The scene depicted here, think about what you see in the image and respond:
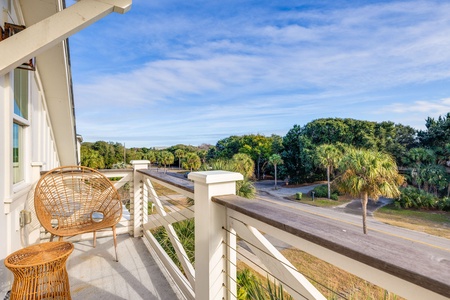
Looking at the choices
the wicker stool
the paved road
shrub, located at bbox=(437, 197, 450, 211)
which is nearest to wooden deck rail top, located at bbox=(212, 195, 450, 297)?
the wicker stool

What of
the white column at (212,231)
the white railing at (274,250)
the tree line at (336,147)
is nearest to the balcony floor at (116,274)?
the white railing at (274,250)

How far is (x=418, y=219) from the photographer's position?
14953 millimetres

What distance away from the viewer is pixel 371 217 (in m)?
15.4

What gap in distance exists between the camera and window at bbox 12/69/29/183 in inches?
94.3

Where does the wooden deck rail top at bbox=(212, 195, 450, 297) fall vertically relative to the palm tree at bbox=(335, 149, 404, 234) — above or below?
above

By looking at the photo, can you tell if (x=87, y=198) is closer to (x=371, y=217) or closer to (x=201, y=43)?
(x=201, y=43)

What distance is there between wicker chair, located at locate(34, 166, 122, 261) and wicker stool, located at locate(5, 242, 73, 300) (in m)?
0.65

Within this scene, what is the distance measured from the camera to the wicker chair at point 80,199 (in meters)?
2.44

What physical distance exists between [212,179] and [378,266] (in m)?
0.83

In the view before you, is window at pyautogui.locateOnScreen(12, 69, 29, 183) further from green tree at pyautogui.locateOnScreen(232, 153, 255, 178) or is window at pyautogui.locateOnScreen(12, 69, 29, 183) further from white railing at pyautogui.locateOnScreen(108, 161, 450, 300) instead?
green tree at pyautogui.locateOnScreen(232, 153, 255, 178)

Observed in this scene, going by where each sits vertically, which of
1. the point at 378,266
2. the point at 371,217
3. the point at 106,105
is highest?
the point at 106,105

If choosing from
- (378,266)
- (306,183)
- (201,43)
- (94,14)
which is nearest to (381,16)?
(201,43)

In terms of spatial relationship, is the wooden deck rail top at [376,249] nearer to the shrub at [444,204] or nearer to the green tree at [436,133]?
the shrub at [444,204]

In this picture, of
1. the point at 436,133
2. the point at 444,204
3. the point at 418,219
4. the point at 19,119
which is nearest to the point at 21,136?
the point at 19,119
